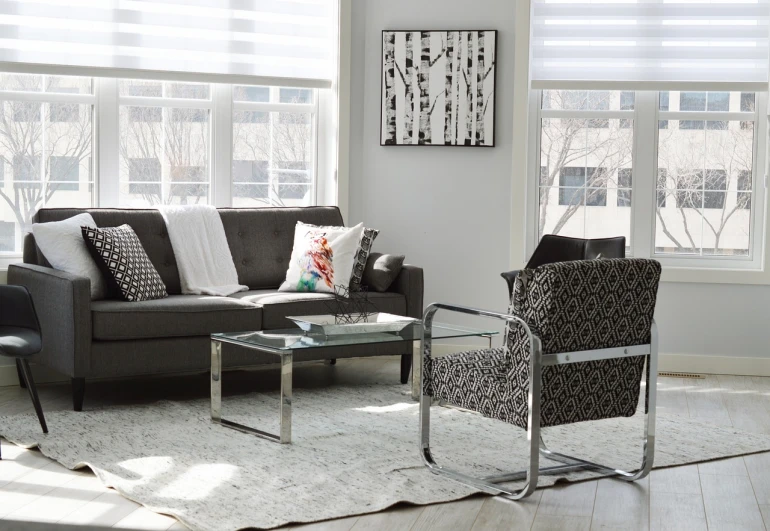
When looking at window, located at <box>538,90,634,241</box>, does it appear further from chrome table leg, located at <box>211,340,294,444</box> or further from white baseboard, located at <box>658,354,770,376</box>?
chrome table leg, located at <box>211,340,294,444</box>

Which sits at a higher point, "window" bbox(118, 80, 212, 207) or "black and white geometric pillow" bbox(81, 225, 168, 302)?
"window" bbox(118, 80, 212, 207)

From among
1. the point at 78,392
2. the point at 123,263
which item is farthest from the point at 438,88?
the point at 78,392

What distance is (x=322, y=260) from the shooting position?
17.4 feet

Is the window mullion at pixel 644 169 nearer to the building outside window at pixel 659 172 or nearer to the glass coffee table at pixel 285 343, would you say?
the building outside window at pixel 659 172

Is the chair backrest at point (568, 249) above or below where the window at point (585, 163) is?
below

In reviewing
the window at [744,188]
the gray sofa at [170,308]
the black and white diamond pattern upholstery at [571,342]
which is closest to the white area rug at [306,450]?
the gray sofa at [170,308]

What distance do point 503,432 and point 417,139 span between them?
234 cm

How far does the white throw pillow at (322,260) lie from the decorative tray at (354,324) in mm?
813

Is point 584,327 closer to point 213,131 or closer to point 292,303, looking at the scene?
point 292,303

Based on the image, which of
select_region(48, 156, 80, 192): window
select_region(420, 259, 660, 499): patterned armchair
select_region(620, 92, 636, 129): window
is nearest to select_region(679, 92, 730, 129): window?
select_region(620, 92, 636, 129): window

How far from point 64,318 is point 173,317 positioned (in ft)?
1.61

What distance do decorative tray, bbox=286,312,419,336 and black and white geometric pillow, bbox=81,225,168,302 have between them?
846 millimetres

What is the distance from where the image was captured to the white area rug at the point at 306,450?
320 centimetres

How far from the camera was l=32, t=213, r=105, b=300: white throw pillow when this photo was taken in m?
4.70
